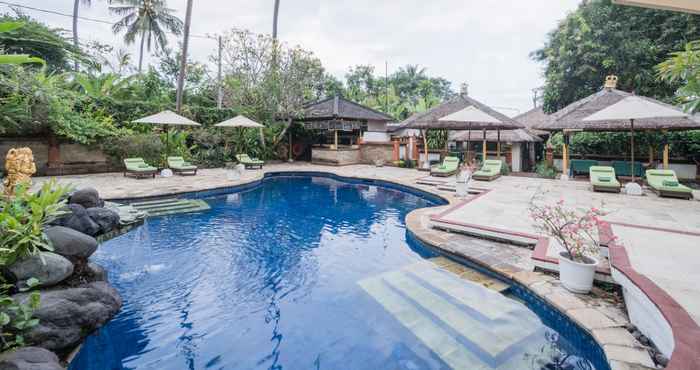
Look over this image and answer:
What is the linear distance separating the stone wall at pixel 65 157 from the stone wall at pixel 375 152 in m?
12.7

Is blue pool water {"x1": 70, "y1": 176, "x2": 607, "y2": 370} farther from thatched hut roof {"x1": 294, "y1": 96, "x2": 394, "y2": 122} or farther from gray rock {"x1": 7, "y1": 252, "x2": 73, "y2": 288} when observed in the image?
thatched hut roof {"x1": 294, "y1": 96, "x2": 394, "y2": 122}

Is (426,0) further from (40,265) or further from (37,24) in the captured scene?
(37,24)

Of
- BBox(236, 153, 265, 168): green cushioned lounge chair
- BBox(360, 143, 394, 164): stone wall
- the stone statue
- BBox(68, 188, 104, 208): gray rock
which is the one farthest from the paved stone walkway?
BBox(236, 153, 265, 168): green cushioned lounge chair

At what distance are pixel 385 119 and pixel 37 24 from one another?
18.6 m

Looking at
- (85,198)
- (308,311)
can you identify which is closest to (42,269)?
(85,198)

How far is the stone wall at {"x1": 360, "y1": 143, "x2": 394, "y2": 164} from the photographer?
776 inches

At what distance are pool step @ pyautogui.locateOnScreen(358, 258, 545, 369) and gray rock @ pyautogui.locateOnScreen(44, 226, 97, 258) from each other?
359 cm

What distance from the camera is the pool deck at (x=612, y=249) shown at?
2.93 meters

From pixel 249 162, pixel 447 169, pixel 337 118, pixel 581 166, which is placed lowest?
pixel 447 169

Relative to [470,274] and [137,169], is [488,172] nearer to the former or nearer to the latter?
[470,274]

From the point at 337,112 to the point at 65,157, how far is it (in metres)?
12.8

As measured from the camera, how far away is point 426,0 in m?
13.9

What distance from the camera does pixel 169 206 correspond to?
9.27 metres

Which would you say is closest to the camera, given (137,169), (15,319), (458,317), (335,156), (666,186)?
(15,319)
